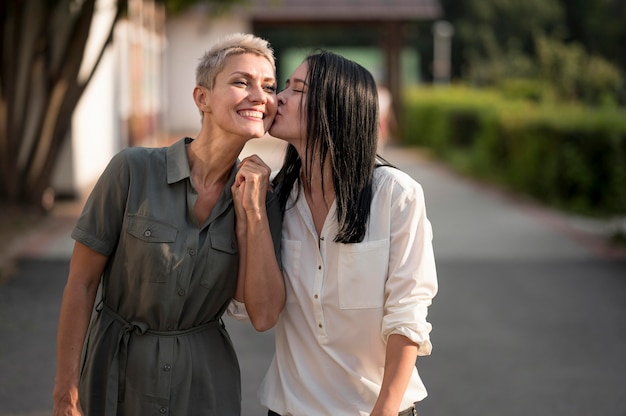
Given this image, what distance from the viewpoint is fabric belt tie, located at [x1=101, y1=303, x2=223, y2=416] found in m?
2.65

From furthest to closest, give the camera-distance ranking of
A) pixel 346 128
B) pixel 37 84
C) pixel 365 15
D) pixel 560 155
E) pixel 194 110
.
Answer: pixel 194 110 < pixel 365 15 < pixel 560 155 < pixel 37 84 < pixel 346 128

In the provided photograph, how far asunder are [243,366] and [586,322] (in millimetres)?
2796

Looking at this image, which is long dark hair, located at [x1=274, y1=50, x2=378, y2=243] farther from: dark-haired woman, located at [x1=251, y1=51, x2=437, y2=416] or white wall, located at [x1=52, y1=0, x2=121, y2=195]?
white wall, located at [x1=52, y1=0, x2=121, y2=195]

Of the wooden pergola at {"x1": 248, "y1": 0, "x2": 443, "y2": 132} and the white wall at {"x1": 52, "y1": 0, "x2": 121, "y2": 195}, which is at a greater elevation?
the wooden pergola at {"x1": 248, "y1": 0, "x2": 443, "y2": 132}

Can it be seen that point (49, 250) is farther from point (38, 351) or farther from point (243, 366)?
point (243, 366)

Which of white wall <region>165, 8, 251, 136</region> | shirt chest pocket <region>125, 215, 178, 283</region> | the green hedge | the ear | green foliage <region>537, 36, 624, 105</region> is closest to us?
shirt chest pocket <region>125, 215, 178, 283</region>

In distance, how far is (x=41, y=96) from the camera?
1263cm

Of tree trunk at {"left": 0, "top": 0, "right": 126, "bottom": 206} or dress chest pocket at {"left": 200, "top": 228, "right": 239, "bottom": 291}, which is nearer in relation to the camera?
dress chest pocket at {"left": 200, "top": 228, "right": 239, "bottom": 291}

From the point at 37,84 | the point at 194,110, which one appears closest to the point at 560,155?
the point at 37,84

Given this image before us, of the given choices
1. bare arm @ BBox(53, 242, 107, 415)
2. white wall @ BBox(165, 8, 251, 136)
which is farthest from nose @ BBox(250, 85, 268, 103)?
white wall @ BBox(165, 8, 251, 136)

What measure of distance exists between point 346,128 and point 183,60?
27148 mm

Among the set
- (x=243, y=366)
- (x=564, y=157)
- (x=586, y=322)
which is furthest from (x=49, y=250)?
(x=564, y=157)

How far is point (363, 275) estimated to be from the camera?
257 cm

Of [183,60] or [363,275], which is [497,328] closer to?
[363,275]
